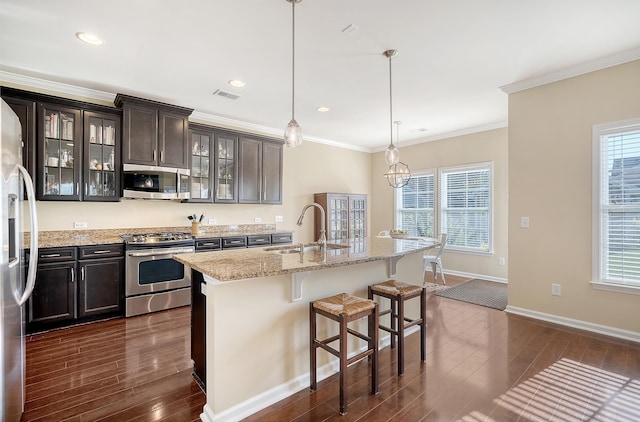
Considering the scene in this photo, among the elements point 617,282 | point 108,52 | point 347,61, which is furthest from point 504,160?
point 108,52

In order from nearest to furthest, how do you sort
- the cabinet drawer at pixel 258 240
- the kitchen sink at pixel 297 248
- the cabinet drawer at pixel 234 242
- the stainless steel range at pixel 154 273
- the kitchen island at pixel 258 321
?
the kitchen island at pixel 258 321 < the kitchen sink at pixel 297 248 < the stainless steel range at pixel 154 273 < the cabinet drawer at pixel 234 242 < the cabinet drawer at pixel 258 240

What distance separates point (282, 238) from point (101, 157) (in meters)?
2.78

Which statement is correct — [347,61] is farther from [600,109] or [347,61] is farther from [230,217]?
[230,217]

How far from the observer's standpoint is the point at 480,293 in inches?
182

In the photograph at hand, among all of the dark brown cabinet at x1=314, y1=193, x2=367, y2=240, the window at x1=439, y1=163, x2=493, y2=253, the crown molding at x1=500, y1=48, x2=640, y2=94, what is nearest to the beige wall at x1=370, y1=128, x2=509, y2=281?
the window at x1=439, y1=163, x2=493, y2=253

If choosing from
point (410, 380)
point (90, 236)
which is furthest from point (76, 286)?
point (410, 380)

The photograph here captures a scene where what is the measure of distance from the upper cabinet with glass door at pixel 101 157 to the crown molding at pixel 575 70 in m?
4.97

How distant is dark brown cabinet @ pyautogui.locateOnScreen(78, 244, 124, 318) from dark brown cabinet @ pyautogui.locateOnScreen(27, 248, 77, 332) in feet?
0.26

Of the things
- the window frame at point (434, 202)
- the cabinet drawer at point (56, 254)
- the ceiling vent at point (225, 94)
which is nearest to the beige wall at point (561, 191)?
the window frame at point (434, 202)

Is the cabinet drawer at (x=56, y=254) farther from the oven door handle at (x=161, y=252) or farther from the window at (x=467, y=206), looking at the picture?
the window at (x=467, y=206)

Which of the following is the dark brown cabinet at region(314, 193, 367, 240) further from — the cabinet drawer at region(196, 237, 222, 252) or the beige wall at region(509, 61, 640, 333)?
the beige wall at region(509, 61, 640, 333)

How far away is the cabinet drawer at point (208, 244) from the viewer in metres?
4.20

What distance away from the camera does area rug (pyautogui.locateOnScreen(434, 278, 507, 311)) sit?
418cm

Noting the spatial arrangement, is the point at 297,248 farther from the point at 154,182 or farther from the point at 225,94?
the point at 154,182
